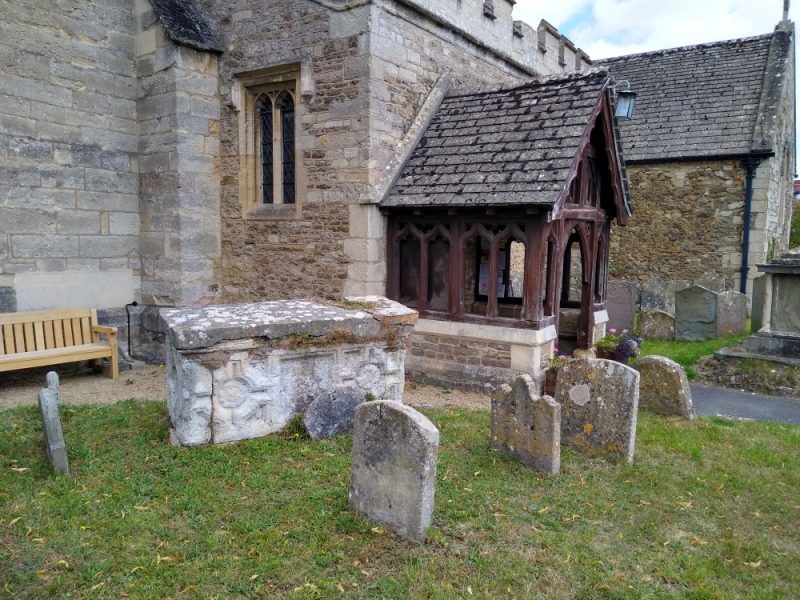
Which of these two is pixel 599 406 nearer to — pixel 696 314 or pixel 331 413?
pixel 331 413

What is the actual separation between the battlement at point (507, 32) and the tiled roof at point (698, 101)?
144 inches

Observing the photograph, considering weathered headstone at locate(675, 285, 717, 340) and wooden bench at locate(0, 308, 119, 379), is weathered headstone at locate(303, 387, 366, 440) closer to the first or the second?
wooden bench at locate(0, 308, 119, 379)

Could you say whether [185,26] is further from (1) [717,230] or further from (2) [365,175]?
(1) [717,230]

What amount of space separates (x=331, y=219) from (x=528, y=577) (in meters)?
6.47

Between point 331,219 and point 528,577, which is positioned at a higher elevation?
point 331,219

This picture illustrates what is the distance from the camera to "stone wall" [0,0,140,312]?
8.61 metres

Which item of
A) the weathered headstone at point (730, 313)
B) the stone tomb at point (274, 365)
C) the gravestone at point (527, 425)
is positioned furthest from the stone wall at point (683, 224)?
the gravestone at point (527, 425)

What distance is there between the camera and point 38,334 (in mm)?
8680

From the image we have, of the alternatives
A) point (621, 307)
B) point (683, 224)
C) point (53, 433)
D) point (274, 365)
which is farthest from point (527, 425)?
point (683, 224)

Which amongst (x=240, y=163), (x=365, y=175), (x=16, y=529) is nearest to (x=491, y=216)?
(x=365, y=175)

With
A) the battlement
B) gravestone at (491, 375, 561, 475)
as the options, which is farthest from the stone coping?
the battlement

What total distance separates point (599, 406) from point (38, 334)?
299 inches

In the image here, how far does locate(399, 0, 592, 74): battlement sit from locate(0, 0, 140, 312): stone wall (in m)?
4.78

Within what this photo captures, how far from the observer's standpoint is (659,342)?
41.9 ft
